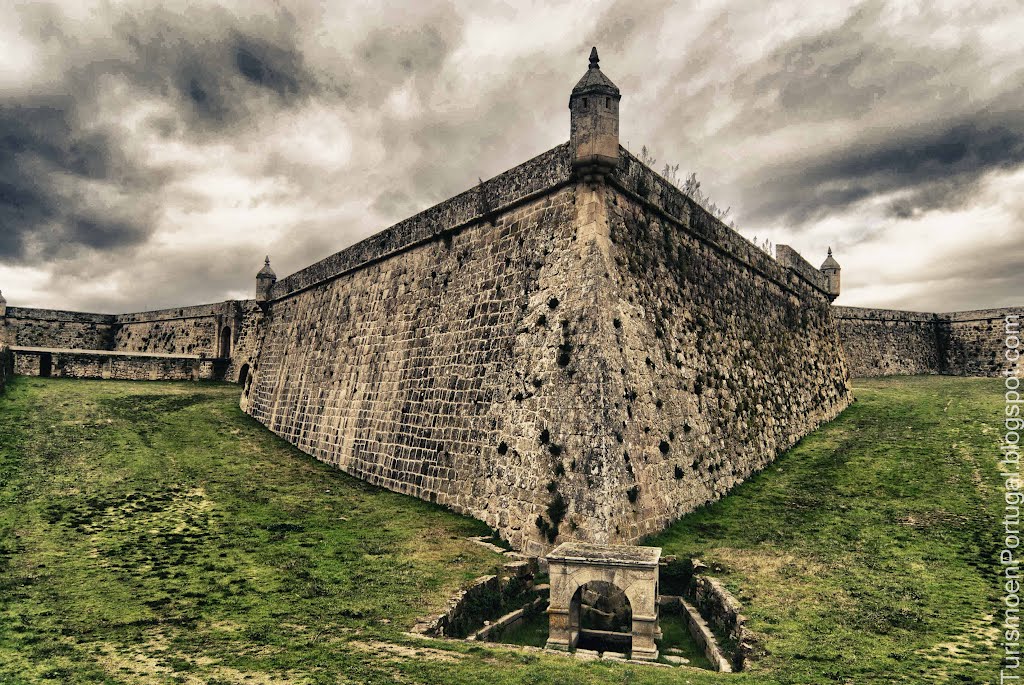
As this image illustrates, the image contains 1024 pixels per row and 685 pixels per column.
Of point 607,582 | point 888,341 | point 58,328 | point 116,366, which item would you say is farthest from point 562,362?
point 58,328

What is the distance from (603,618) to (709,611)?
1.87 metres

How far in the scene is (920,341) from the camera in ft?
127

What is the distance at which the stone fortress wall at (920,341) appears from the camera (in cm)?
3684

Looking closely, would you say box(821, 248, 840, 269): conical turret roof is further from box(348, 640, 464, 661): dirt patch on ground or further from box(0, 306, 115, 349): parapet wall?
box(0, 306, 115, 349): parapet wall

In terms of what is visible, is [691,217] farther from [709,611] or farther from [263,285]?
[263,285]

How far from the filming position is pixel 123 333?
46.1 metres

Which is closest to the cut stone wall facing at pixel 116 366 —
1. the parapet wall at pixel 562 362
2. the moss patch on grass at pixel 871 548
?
the parapet wall at pixel 562 362

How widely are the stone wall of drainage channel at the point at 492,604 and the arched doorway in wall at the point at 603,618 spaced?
2.70ft

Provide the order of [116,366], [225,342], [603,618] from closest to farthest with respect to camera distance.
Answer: [603,618] → [116,366] → [225,342]

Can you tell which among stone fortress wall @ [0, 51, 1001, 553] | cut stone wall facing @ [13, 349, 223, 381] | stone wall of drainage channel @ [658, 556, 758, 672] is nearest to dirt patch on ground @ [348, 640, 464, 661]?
stone wall of drainage channel @ [658, 556, 758, 672]

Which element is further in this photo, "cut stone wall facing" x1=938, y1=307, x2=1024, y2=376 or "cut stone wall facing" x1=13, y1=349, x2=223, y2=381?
"cut stone wall facing" x1=938, y1=307, x2=1024, y2=376

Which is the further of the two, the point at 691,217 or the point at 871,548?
the point at 691,217

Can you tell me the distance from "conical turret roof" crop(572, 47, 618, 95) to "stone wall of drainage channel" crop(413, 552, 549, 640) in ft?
33.6

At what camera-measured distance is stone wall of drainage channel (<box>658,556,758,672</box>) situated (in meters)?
8.24
